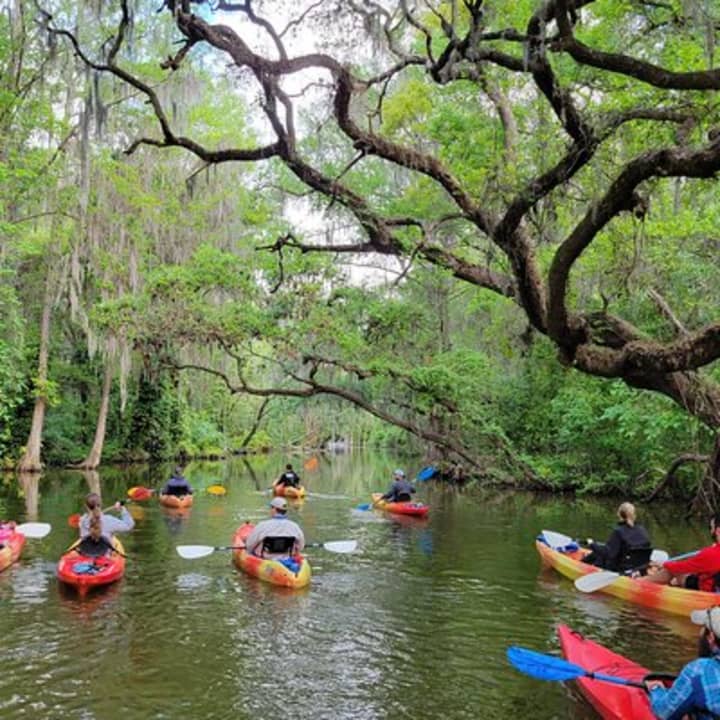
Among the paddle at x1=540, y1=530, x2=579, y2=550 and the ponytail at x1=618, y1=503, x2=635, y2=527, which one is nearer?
the ponytail at x1=618, y1=503, x2=635, y2=527

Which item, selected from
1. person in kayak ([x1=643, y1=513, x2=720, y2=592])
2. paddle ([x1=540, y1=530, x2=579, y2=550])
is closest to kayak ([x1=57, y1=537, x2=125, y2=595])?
paddle ([x1=540, y1=530, x2=579, y2=550])

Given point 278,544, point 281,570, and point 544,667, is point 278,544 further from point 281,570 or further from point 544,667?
point 544,667

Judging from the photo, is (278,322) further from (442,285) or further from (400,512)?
(442,285)

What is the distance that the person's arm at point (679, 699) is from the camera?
14.5ft

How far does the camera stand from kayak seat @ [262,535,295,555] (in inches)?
396

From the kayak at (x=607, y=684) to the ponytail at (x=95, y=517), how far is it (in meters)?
5.56

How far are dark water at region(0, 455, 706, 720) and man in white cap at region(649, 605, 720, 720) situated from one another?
1.28m

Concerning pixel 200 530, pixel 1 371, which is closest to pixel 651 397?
pixel 200 530

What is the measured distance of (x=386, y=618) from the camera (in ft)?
26.9

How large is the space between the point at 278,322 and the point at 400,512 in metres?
5.56

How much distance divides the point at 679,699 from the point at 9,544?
29.7 feet

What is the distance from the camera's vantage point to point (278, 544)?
1012cm

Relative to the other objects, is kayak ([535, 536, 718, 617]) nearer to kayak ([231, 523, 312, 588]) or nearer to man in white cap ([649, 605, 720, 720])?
kayak ([231, 523, 312, 588])

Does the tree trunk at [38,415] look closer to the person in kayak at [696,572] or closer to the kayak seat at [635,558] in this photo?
the kayak seat at [635,558]
